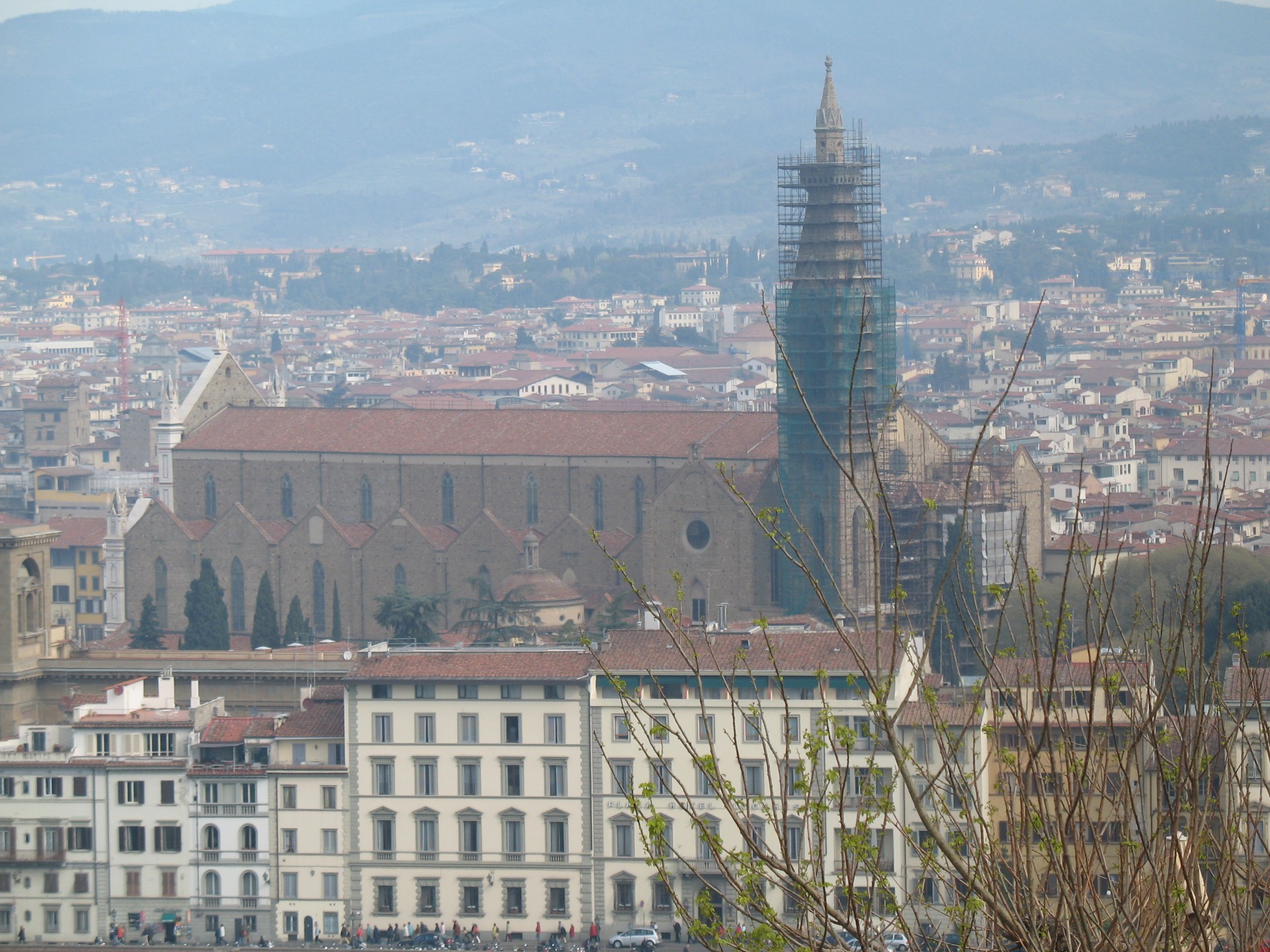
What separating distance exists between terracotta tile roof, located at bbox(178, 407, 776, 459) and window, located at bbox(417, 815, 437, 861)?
20925 mm

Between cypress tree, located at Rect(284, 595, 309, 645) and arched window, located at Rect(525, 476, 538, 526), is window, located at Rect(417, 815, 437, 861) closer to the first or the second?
cypress tree, located at Rect(284, 595, 309, 645)

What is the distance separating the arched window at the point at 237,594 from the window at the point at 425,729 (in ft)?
81.1

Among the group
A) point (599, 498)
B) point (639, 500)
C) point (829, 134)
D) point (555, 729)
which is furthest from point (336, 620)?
point (555, 729)

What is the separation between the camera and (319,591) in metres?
62.1

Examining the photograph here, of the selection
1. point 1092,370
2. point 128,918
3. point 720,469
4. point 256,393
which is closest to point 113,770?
point 128,918

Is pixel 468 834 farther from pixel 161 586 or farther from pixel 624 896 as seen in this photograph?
pixel 161 586

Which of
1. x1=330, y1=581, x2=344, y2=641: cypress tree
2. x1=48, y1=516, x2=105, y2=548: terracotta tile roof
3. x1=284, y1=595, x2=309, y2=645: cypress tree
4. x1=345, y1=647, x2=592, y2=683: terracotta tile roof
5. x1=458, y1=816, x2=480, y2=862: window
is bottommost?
x1=48, y1=516, x2=105, y2=548: terracotta tile roof

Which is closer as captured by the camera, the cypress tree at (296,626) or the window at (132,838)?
the window at (132,838)

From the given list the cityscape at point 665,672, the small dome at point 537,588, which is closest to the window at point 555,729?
the cityscape at point 665,672

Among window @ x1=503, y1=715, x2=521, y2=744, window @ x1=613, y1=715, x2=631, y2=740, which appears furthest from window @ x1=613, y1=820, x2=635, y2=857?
window @ x1=503, y1=715, x2=521, y2=744

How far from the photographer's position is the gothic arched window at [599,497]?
6059 centimetres

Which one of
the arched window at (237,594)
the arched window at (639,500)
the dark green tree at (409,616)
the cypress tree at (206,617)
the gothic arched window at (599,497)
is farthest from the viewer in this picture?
the arched window at (237,594)

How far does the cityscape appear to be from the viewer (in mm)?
11891

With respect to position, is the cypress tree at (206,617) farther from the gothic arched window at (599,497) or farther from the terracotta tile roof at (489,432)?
the gothic arched window at (599,497)
